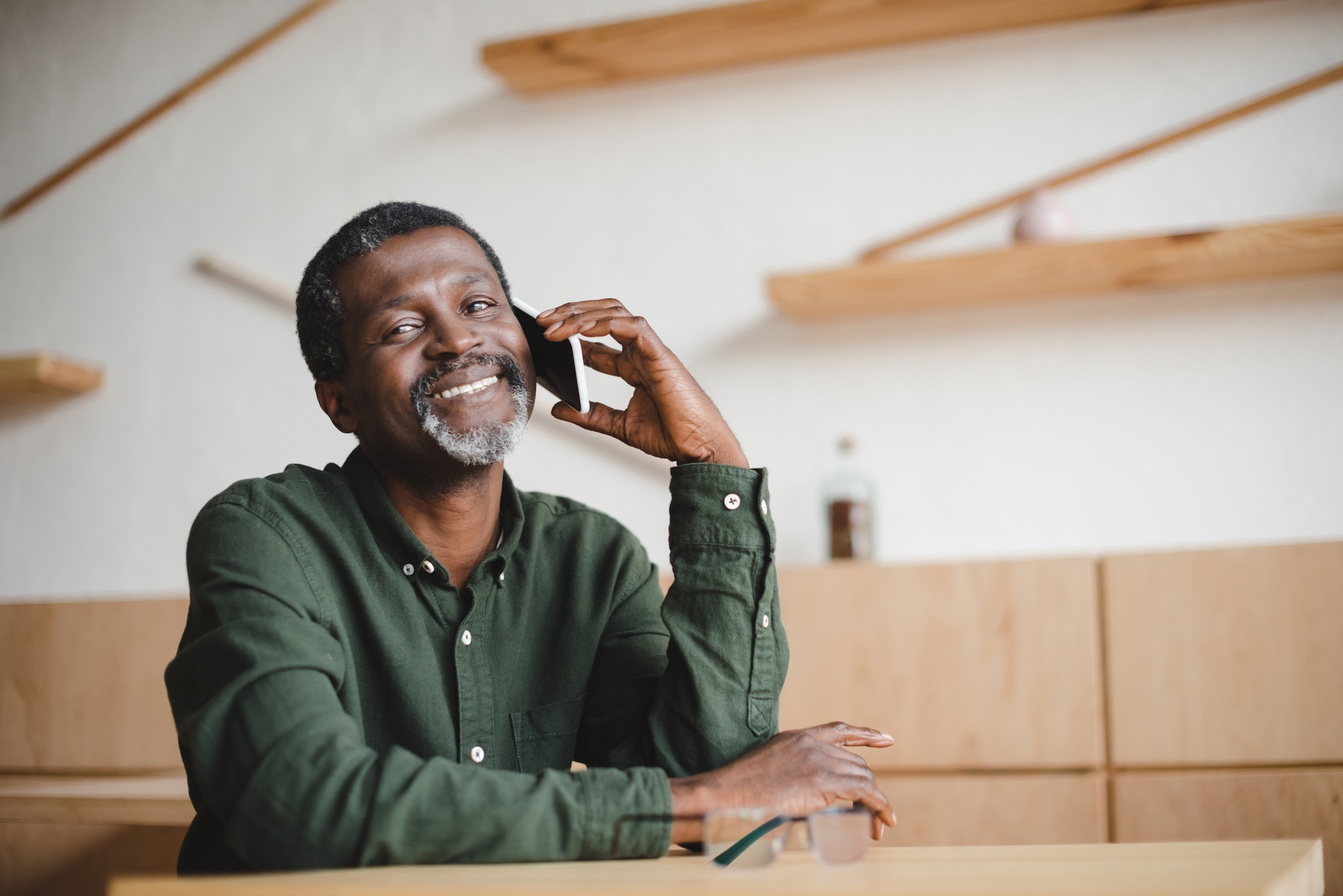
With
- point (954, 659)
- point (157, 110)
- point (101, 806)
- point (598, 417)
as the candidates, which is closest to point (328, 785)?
point (598, 417)

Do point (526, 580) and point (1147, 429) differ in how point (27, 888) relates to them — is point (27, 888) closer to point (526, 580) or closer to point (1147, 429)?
point (526, 580)

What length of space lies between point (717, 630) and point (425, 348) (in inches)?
19.9

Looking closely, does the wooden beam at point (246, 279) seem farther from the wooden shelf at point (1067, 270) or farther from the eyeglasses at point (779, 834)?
the eyeglasses at point (779, 834)

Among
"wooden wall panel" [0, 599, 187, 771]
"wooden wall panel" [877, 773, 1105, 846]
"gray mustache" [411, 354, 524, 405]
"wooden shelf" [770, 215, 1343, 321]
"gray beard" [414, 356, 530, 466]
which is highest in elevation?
"wooden shelf" [770, 215, 1343, 321]

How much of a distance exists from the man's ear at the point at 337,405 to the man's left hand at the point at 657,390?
31 cm

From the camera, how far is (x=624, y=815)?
0.92m

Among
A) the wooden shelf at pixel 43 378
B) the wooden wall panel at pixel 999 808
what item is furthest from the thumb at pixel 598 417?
the wooden shelf at pixel 43 378

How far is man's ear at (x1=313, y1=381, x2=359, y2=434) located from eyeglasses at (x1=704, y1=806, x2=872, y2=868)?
0.82m

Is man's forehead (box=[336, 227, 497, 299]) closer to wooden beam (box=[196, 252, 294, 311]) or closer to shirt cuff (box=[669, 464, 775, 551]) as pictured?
shirt cuff (box=[669, 464, 775, 551])

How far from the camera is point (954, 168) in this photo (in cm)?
249

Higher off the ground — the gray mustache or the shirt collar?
the gray mustache

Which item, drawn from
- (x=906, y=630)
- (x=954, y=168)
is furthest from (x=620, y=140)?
(x=906, y=630)

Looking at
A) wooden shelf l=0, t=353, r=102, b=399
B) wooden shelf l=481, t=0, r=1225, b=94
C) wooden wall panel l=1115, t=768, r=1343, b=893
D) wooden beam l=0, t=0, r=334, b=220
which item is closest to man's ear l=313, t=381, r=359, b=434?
wooden shelf l=481, t=0, r=1225, b=94

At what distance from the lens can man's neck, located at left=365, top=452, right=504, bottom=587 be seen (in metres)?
1.39
